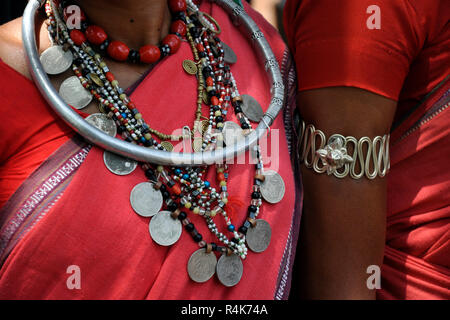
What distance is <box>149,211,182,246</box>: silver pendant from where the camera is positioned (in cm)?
76

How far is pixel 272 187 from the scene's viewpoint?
89 centimetres

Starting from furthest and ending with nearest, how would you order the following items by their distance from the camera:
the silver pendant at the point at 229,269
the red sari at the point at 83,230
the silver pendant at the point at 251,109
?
the silver pendant at the point at 251,109, the silver pendant at the point at 229,269, the red sari at the point at 83,230

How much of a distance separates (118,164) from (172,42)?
287 mm

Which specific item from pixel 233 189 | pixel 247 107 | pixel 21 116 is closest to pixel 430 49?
pixel 247 107

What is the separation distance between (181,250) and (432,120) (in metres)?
0.66

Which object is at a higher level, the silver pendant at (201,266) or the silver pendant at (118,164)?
the silver pendant at (118,164)

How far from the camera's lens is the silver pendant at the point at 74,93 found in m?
0.76

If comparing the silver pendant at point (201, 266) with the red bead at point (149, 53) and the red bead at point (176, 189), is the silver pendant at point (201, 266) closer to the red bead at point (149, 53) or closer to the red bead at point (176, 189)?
the red bead at point (176, 189)

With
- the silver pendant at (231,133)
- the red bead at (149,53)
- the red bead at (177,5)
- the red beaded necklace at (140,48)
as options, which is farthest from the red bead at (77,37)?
the silver pendant at (231,133)

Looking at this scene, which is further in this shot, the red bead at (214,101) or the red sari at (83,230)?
the red bead at (214,101)

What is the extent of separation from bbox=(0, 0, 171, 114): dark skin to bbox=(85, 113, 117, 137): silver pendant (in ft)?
0.09

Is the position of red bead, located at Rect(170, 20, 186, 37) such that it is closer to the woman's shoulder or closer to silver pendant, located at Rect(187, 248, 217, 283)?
the woman's shoulder

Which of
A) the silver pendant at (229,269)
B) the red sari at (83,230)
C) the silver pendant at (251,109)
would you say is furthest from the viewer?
the silver pendant at (251,109)

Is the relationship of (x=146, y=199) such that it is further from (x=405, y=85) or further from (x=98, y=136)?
(x=405, y=85)
